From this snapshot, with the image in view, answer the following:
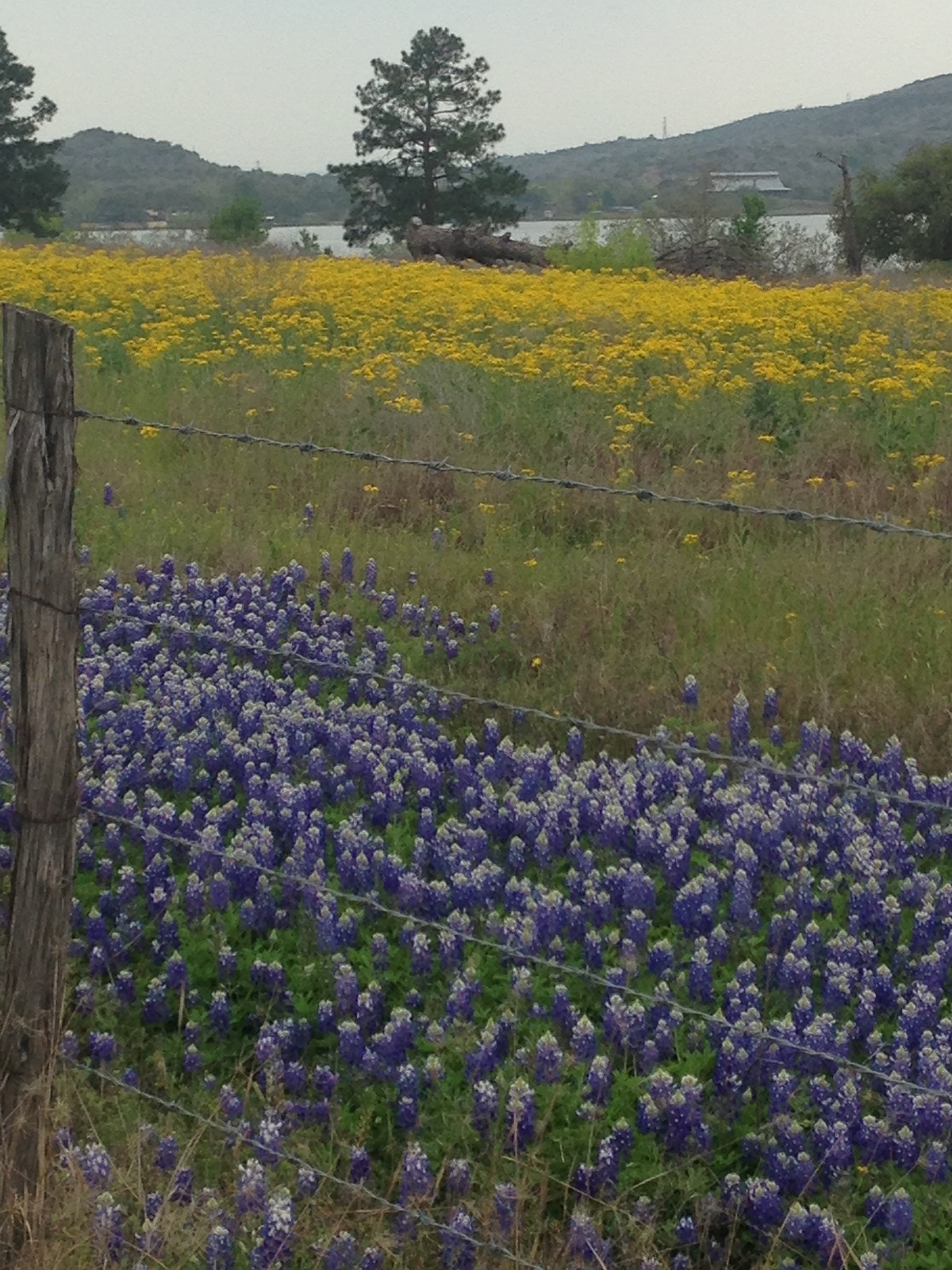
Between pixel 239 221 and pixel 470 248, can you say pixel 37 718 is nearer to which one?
pixel 470 248

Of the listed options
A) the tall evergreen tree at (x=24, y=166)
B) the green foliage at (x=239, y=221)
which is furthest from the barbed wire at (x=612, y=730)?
the tall evergreen tree at (x=24, y=166)

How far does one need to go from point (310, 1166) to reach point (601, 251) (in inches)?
809

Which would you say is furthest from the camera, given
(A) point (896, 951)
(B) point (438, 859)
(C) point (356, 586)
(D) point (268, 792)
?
(C) point (356, 586)

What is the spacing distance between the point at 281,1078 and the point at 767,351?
8.35 meters

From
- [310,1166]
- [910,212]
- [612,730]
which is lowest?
[310,1166]

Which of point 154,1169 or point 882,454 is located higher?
point 882,454

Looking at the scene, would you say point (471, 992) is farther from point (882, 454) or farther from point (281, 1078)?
point (882, 454)

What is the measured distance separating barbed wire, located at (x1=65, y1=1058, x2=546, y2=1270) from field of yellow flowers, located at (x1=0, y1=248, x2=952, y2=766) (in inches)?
92.5

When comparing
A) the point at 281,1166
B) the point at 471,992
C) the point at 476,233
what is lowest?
the point at 281,1166

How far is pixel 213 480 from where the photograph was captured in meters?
8.21

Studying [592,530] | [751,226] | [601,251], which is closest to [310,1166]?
[592,530]

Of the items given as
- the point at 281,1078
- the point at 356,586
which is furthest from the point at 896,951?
the point at 356,586

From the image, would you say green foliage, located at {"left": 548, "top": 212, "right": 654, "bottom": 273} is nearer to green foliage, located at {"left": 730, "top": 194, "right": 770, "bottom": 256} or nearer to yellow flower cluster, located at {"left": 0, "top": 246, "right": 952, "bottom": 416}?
green foliage, located at {"left": 730, "top": 194, "right": 770, "bottom": 256}

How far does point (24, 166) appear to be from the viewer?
4534 centimetres
